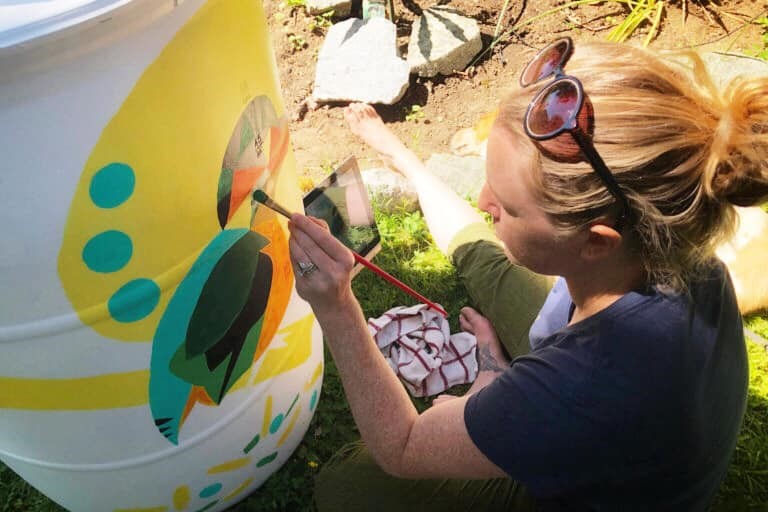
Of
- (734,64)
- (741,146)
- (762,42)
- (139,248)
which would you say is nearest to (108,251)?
(139,248)

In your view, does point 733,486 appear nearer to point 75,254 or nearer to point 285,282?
point 285,282

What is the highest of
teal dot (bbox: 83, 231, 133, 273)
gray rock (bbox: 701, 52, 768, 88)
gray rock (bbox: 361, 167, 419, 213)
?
teal dot (bbox: 83, 231, 133, 273)

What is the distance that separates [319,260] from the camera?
1080mm

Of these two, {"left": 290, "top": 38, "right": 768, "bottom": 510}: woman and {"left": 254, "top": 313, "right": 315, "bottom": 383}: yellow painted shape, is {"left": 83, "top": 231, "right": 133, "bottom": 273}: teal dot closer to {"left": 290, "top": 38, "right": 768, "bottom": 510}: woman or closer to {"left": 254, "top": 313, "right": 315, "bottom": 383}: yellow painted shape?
{"left": 290, "top": 38, "right": 768, "bottom": 510}: woman

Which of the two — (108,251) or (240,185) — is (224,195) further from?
(108,251)

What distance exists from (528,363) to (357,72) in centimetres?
187

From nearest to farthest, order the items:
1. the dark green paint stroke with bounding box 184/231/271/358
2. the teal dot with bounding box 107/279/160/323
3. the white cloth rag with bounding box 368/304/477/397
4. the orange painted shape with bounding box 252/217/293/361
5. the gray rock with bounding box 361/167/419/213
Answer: the teal dot with bounding box 107/279/160/323
the dark green paint stroke with bounding box 184/231/271/358
the orange painted shape with bounding box 252/217/293/361
the white cloth rag with bounding box 368/304/477/397
the gray rock with bounding box 361/167/419/213

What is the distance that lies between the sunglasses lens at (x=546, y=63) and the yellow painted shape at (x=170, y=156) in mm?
430

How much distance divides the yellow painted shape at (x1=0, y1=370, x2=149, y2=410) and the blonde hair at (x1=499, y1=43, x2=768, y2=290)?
2.32 ft

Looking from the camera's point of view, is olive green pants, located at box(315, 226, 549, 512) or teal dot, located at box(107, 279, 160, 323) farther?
olive green pants, located at box(315, 226, 549, 512)

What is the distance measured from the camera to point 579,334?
1.07 meters

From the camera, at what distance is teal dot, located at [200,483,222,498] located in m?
1.45

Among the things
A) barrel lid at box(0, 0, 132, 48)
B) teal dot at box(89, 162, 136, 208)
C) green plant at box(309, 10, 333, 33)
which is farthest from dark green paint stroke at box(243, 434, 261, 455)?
green plant at box(309, 10, 333, 33)

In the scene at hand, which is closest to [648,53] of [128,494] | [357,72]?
[128,494]
